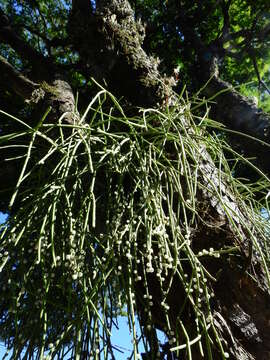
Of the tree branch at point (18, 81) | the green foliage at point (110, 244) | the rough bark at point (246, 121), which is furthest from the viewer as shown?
the rough bark at point (246, 121)

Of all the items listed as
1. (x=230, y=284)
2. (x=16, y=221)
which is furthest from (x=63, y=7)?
(x=230, y=284)

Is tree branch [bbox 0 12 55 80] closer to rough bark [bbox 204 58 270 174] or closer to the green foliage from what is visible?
the green foliage

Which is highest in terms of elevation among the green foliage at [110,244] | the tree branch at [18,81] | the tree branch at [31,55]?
the tree branch at [31,55]

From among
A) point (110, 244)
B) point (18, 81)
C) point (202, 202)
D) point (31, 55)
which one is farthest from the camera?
point (31, 55)

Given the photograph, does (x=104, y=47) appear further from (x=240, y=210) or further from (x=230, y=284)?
(x=230, y=284)

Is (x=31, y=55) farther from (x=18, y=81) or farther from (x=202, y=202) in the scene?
(x=202, y=202)

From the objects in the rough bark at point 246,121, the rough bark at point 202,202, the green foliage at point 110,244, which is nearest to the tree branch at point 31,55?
the rough bark at point 202,202

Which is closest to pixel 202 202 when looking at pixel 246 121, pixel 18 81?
pixel 18 81

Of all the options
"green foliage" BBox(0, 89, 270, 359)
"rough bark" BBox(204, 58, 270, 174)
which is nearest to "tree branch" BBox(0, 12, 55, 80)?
"green foliage" BBox(0, 89, 270, 359)

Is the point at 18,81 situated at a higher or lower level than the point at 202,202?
higher

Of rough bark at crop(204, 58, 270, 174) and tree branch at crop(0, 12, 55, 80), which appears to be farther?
rough bark at crop(204, 58, 270, 174)

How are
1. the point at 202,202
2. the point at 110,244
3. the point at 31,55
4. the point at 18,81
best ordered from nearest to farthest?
the point at 110,244
the point at 202,202
the point at 18,81
the point at 31,55

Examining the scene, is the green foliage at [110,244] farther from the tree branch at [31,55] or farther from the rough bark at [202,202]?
the tree branch at [31,55]

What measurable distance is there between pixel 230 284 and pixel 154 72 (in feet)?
2.14
